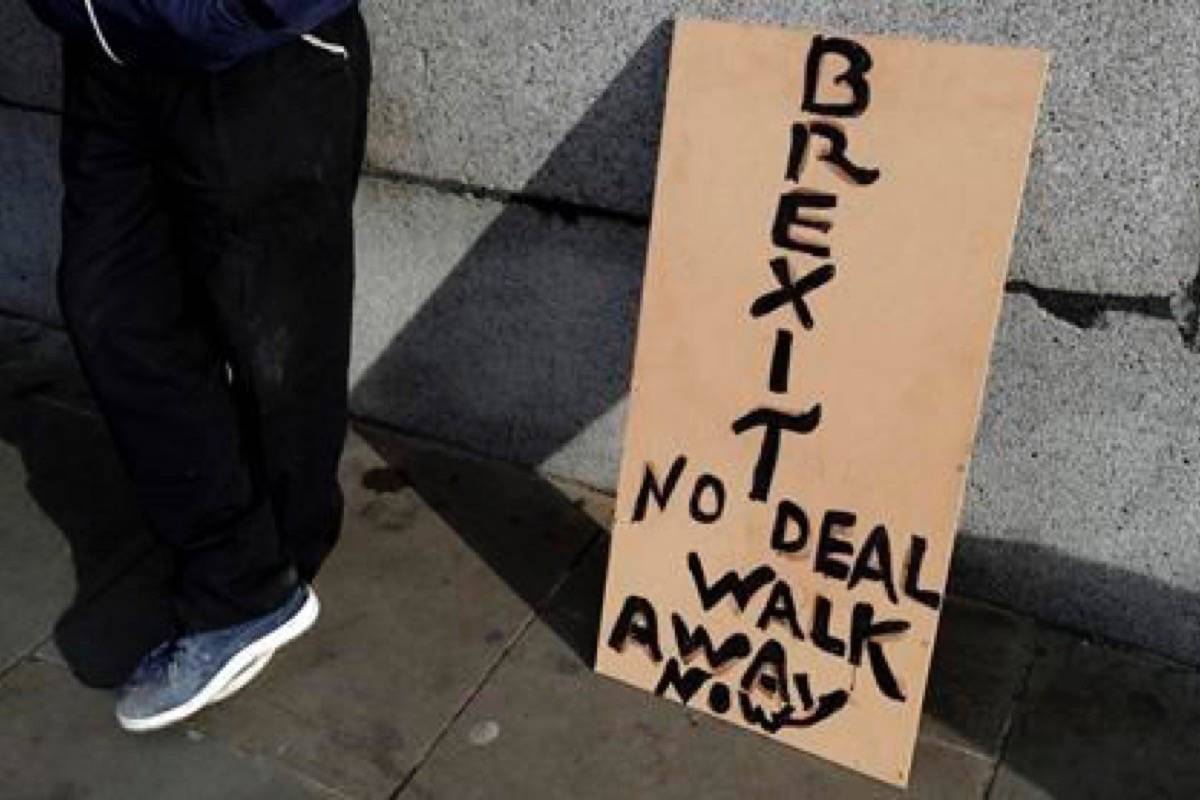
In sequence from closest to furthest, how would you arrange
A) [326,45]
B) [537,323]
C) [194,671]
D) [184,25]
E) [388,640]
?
[184,25], [326,45], [194,671], [388,640], [537,323]

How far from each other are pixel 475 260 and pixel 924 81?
47.5 inches

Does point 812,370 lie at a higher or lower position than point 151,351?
higher

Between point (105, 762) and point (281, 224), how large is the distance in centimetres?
105

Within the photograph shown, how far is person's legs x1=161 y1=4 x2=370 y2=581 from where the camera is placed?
2100mm

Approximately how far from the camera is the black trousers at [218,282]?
2.12m

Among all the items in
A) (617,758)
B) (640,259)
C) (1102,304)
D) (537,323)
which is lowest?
(617,758)

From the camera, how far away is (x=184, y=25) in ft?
6.27

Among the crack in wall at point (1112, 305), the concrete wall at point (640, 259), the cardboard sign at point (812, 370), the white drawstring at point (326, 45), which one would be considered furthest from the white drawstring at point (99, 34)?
the crack in wall at point (1112, 305)

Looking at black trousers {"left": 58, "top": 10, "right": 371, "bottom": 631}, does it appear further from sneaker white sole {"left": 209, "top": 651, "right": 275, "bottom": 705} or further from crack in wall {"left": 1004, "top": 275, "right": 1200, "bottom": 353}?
crack in wall {"left": 1004, "top": 275, "right": 1200, "bottom": 353}

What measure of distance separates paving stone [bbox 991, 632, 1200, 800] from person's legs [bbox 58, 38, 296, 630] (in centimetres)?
150

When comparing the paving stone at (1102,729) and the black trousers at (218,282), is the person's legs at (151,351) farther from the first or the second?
the paving stone at (1102,729)

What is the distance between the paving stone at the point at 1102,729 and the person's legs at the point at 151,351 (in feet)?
4.92

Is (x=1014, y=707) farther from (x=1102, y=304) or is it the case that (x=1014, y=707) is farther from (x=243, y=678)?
(x=243, y=678)

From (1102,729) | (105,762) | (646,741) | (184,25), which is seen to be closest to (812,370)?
(646,741)
